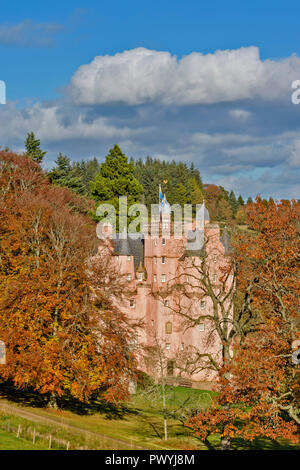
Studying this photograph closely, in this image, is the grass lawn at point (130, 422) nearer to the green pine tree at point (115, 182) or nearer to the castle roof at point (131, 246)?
the castle roof at point (131, 246)

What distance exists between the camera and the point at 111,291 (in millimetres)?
42469

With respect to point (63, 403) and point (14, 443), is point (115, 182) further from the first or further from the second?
point (14, 443)

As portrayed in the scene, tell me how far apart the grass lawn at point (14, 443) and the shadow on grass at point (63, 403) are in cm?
1178

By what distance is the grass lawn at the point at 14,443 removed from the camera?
83.8 ft

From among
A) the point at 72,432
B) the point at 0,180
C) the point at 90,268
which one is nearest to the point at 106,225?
the point at 0,180

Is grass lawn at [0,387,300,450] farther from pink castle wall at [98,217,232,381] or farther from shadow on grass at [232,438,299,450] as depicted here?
pink castle wall at [98,217,232,381]

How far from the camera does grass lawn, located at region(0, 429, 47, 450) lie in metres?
25.5

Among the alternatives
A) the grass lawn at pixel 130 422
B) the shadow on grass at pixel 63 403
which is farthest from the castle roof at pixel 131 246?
the shadow on grass at pixel 63 403

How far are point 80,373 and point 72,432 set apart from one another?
18.3ft

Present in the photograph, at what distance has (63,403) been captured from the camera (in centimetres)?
4388

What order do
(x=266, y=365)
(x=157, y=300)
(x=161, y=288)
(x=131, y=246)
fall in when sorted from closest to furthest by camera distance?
(x=266, y=365)
(x=161, y=288)
(x=157, y=300)
(x=131, y=246)

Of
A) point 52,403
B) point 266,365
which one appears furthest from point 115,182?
point 266,365

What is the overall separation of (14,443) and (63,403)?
1790cm
